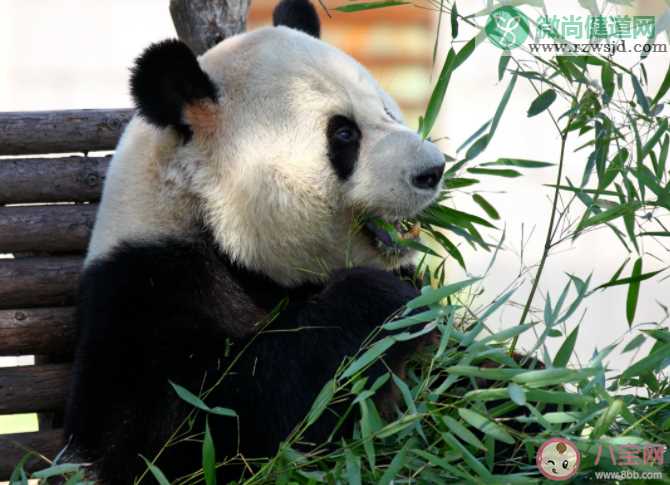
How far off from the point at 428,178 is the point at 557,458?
1.00 meters

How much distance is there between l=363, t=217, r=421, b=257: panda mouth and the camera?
342 centimetres

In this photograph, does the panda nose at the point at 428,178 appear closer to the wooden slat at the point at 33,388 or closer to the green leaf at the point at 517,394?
the green leaf at the point at 517,394

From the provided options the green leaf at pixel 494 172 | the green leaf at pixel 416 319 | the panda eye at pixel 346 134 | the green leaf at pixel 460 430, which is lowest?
the green leaf at pixel 460 430

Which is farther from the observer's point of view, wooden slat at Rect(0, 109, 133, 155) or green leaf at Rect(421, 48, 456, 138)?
wooden slat at Rect(0, 109, 133, 155)

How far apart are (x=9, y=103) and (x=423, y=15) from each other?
156 inches

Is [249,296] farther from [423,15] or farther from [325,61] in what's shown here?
[423,15]

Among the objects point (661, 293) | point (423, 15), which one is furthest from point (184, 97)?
point (423, 15)

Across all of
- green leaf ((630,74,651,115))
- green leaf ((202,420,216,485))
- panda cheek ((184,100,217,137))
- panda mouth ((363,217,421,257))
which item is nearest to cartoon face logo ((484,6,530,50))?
green leaf ((630,74,651,115))

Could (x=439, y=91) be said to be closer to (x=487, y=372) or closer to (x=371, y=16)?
(x=487, y=372)

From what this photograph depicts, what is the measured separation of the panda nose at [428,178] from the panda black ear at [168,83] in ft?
2.49

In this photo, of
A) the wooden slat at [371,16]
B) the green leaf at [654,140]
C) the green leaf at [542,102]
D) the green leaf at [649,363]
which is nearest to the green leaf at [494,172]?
the green leaf at [542,102]

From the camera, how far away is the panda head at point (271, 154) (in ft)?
10.9

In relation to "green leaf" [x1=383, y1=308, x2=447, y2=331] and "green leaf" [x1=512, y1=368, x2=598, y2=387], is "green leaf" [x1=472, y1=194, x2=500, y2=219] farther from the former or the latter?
"green leaf" [x1=512, y1=368, x2=598, y2=387]

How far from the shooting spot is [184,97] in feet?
11.0
